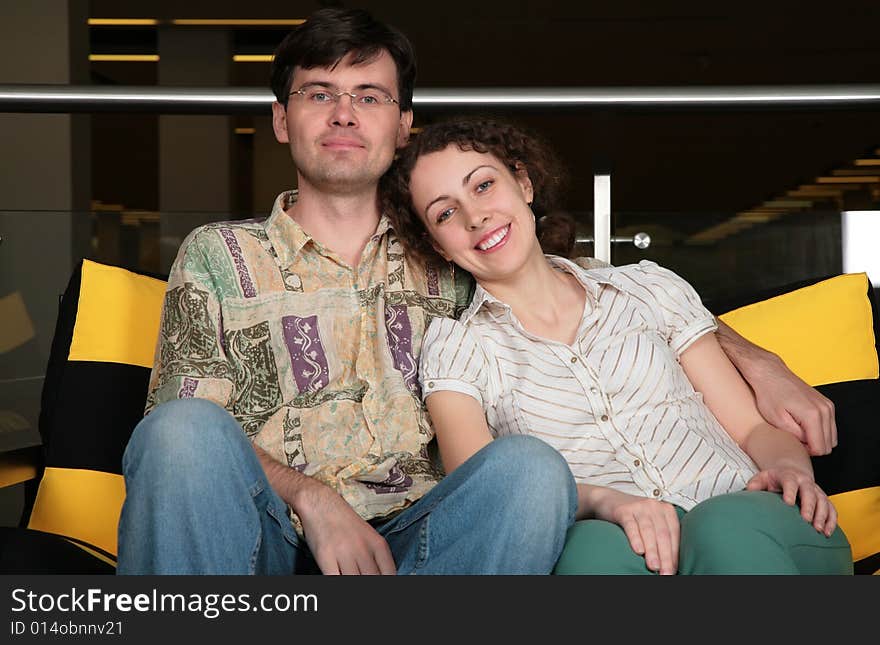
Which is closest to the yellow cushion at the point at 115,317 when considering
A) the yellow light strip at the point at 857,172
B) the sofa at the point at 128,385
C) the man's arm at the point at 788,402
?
the sofa at the point at 128,385

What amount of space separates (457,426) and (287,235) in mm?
479

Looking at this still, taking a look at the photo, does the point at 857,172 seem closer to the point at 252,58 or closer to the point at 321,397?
the point at 252,58

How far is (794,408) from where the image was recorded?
5.24 feet

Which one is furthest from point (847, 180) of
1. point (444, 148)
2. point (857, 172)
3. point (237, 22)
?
point (444, 148)

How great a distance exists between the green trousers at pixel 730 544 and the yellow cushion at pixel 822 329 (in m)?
0.53

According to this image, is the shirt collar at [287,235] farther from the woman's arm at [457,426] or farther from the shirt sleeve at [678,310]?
the shirt sleeve at [678,310]

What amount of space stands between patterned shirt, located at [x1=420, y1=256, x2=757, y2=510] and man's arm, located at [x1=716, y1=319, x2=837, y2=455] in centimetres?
8

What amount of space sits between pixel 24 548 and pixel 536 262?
2.97ft

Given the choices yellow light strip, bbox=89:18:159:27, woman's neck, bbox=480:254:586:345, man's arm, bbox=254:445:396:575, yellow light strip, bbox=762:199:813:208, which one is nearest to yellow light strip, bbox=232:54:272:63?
yellow light strip, bbox=89:18:159:27

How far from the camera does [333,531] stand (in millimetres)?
1354

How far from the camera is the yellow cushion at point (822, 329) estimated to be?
6.12 feet

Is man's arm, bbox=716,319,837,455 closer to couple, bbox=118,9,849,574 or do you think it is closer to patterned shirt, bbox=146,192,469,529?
couple, bbox=118,9,849,574
